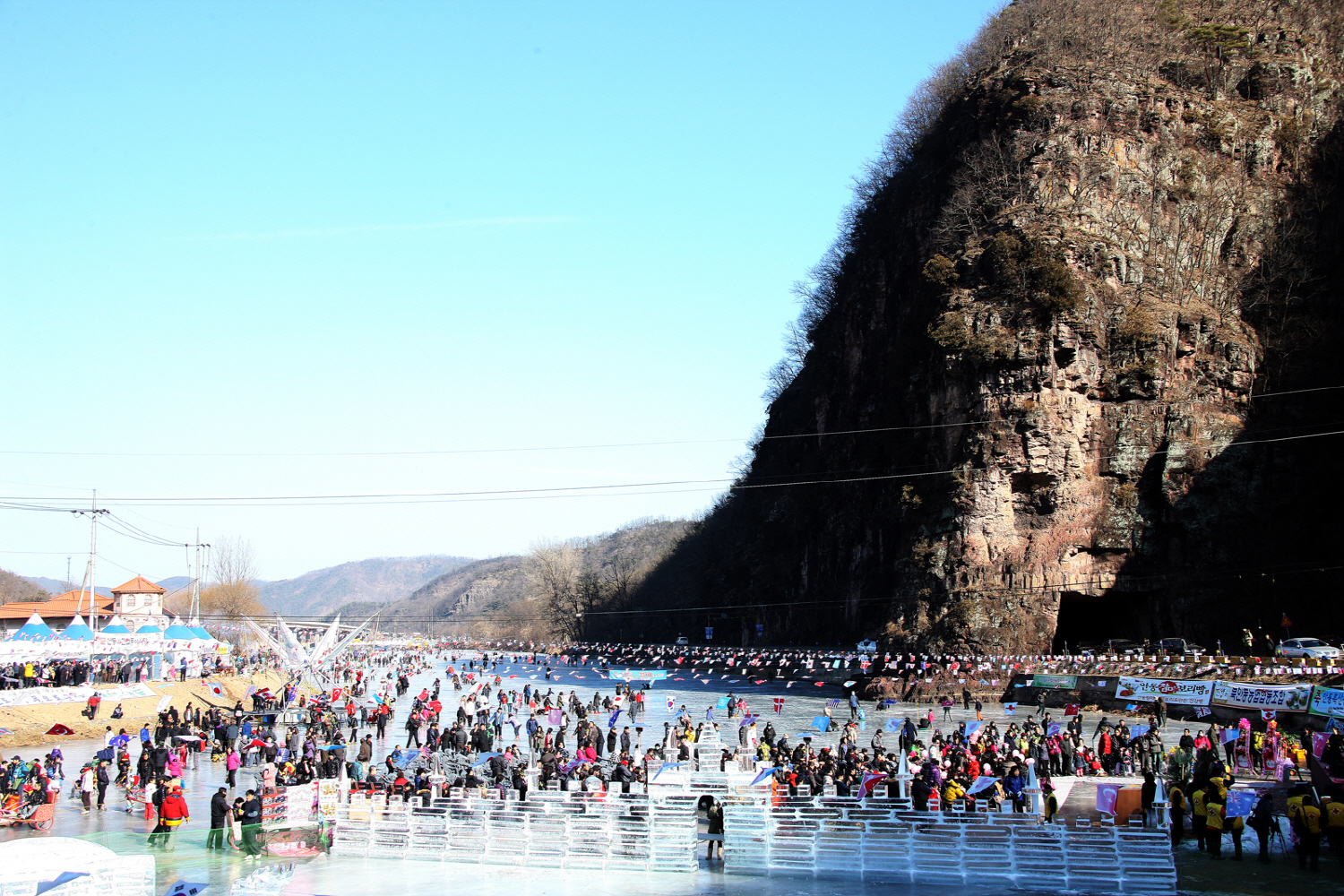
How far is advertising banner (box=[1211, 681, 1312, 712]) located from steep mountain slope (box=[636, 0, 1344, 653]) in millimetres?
18593

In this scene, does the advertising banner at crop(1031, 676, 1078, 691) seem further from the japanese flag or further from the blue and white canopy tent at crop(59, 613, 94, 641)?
the blue and white canopy tent at crop(59, 613, 94, 641)

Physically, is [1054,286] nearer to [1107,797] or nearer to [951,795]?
[1107,797]

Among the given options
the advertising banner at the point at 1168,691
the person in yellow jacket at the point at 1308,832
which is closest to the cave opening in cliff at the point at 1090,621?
the advertising banner at the point at 1168,691

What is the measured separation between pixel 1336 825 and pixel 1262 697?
52.7 feet

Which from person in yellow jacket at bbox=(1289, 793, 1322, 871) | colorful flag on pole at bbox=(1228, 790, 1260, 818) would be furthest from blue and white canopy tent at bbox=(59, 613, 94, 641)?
person in yellow jacket at bbox=(1289, 793, 1322, 871)

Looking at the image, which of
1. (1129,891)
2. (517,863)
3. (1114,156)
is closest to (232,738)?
(517,863)

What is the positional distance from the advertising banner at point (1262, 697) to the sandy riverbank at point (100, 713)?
39.6 metres

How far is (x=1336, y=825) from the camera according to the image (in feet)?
57.6

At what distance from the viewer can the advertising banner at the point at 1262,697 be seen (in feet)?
100

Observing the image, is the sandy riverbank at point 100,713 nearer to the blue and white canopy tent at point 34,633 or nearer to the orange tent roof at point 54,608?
the blue and white canopy tent at point 34,633

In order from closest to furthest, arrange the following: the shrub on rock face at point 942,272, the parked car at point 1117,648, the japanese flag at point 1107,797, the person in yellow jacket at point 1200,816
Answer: the person in yellow jacket at point 1200,816 → the japanese flag at point 1107,797 → the parked car at point 1117,648 → the shrub on rock face at point 942,272

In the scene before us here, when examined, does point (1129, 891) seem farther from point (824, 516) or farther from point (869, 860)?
point (824, 516)

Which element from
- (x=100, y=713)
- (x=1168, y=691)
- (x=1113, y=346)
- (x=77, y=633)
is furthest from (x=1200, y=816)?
(x=77, y=633)

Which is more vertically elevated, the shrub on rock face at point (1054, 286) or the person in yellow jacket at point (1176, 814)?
the shrub on rock face at point (1054, 286)
